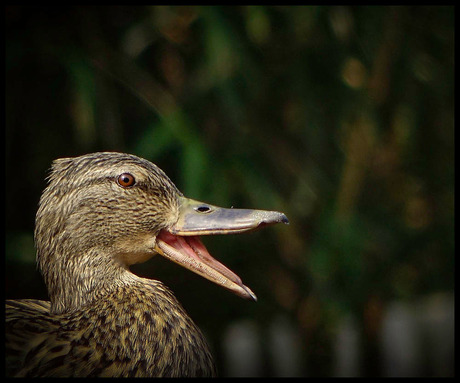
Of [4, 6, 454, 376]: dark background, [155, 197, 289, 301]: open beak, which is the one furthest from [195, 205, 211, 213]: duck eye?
[4, 6, 454, 376]: dark background

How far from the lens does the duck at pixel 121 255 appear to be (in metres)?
1.51

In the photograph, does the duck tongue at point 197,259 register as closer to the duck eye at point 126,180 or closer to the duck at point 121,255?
the duck at point 121,255

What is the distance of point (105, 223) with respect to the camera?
5.28 ft

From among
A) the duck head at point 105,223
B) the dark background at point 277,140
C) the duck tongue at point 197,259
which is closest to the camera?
the duck tongue at point 197,259

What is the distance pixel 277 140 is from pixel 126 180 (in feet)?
5.24

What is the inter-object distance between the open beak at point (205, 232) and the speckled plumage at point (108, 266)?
0.03m

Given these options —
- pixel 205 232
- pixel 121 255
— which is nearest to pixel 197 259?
pixel 205 232

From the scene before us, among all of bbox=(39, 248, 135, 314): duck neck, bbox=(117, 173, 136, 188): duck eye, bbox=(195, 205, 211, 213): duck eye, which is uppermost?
bbox=(117, 173, 136, 188): duck eye

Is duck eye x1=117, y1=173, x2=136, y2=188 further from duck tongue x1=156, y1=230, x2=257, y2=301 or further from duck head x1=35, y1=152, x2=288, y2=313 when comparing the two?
duck tongue x1=156, y1=230, x2=257, y2=301

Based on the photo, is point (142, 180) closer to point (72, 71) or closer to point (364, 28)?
point (72, 71)

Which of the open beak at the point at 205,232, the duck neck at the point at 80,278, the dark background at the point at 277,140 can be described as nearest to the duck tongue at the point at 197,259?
the open beak at the point at 205,232

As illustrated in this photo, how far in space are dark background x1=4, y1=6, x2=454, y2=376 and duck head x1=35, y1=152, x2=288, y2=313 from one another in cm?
93

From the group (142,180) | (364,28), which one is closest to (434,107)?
(364,28)

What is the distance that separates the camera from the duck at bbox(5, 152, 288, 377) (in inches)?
59.3
